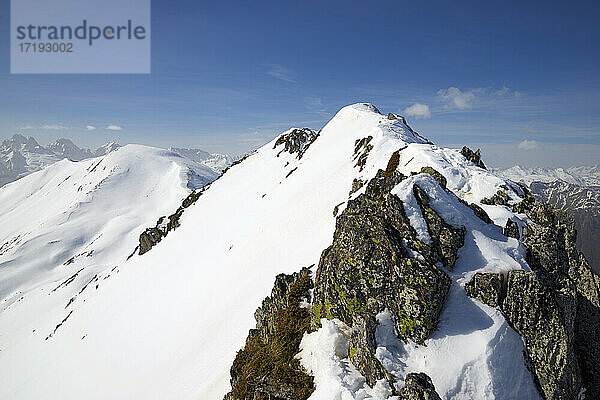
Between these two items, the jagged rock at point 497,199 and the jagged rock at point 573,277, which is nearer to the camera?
the jagged rock at point 573,277

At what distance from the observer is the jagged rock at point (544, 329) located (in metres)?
12.6

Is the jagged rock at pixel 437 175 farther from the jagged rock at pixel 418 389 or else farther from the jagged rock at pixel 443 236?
the jagged rock at pixel 418 389

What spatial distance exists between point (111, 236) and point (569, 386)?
522 feet

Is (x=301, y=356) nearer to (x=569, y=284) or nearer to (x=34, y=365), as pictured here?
(x=569, y=284)

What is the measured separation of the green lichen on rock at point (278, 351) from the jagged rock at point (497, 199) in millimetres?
13091

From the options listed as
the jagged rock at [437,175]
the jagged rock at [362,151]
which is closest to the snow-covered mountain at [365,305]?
the jagged rock at [437,175]

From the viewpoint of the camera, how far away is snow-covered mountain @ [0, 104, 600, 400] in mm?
12555

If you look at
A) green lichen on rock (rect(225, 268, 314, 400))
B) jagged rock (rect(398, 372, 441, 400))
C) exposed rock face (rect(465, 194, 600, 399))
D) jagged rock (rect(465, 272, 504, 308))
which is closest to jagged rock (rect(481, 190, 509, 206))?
exposed rock face (rect(465, 194, 600, 399))

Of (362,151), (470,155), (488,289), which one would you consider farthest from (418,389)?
(362,151)

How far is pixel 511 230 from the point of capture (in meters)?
17.3

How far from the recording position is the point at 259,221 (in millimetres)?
43781

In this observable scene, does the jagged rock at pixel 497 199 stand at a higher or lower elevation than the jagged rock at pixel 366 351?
higher

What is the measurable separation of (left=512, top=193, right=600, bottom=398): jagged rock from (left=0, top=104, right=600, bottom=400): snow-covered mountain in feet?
0.29

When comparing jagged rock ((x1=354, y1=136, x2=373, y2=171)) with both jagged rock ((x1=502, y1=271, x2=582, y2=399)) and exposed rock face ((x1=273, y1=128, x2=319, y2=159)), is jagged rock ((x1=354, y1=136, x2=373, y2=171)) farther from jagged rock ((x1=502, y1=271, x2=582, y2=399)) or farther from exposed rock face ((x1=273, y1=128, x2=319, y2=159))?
exposed rock face ((x1=273, y1=128, x2=319, y2=159))
